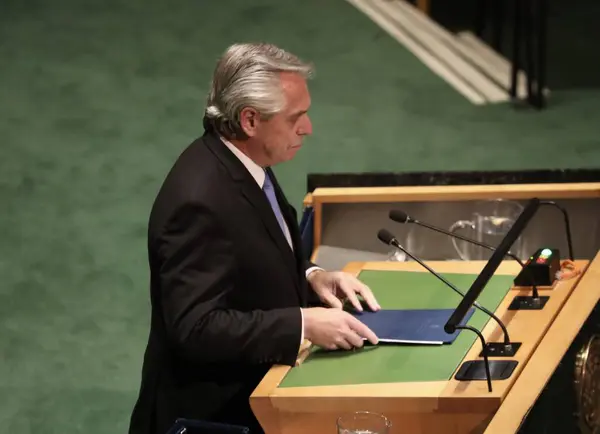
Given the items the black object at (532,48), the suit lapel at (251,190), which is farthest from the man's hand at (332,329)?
the black object at (532,48)

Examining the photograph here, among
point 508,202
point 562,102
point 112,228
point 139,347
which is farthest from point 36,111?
point 508,202

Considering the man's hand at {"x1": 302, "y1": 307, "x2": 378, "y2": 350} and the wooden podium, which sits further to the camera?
the man's hand at {"x1": 302, "y1": 307, "x2": 378, "y2": 350}

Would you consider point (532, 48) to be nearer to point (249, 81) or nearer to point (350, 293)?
point (350, 293)

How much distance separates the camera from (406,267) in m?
2.61

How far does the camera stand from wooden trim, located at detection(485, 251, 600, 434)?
5.37ft

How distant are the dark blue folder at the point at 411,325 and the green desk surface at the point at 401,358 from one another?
0.06 ft

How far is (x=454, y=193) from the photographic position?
9.91ft

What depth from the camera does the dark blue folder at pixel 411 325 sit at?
7.07ft

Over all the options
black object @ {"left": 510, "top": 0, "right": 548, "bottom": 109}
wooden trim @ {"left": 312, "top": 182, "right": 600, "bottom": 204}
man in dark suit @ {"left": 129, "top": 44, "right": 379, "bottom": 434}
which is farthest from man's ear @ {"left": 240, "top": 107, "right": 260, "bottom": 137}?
black object @ {"left": 510, "top": 0, "right": 548, "bottom": 109}

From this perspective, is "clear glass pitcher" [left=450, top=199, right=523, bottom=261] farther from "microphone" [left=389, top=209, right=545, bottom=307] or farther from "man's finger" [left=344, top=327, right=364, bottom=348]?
"man's finger" [left=344, top=327, right=364, bottom=348]

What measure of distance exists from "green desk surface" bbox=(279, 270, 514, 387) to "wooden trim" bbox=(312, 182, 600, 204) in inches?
23.9

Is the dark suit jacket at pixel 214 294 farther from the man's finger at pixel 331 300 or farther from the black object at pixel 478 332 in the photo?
the black object at pixel 478 332

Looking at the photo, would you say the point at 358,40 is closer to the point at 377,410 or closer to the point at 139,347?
the point at 139,347

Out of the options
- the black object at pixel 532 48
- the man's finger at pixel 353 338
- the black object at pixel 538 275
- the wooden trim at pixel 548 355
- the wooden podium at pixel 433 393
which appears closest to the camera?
the wooden trim at pixel 548 355
